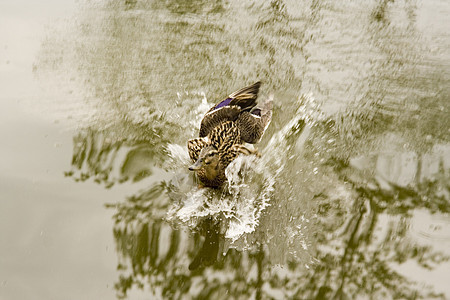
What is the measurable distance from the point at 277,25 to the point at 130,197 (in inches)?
119

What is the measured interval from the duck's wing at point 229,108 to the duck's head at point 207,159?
404mm

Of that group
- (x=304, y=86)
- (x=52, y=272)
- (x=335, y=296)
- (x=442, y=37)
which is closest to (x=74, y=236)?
(x=52, y=272)

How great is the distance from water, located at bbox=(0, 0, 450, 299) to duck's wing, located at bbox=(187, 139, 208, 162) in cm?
19

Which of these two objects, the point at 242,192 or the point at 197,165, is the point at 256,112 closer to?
the point at 242,192

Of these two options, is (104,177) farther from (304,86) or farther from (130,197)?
(304,86)

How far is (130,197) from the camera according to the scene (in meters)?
3.25

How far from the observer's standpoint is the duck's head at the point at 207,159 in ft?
10.4

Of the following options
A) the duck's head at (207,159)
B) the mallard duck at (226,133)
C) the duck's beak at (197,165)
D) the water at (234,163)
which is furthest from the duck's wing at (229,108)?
the duck's beak at (197,165)

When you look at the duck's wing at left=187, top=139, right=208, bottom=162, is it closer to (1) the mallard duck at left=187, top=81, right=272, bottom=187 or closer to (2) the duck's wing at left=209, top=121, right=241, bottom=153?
(1) the mallard duck at left=187, top=81, right=272, bottom=187

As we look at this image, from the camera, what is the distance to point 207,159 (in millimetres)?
3230

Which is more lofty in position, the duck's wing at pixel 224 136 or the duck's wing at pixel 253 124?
the duck's wing at pixel 253 124

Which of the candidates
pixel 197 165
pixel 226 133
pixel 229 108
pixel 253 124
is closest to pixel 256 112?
pixel 253 124

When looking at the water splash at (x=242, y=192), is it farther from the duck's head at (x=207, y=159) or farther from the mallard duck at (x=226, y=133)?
the duck's head at (x=207, y=159)

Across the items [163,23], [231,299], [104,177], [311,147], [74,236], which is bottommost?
[231,299]
